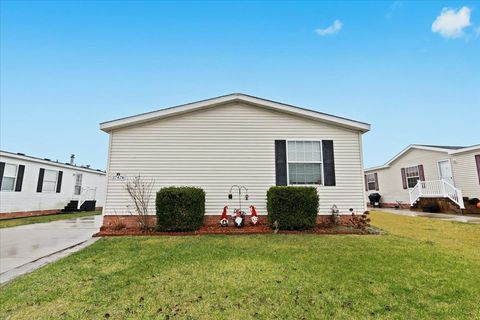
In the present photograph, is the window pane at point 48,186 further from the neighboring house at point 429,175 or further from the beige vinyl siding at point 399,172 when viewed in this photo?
the beige vinyl siding at point 399,172

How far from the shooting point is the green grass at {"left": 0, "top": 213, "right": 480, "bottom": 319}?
259cm

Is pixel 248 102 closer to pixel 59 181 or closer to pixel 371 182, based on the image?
pixel 59 181

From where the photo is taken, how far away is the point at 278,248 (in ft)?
16.7

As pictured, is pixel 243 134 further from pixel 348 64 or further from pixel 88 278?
pixel 348 64

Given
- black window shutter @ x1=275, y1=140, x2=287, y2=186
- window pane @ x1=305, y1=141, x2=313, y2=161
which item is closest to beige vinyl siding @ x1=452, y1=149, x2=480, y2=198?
window pane @ x1=305, y1=141, x2=313, y2=161

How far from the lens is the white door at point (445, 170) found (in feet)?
46.2

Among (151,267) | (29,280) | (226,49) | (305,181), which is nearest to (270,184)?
(305,181)

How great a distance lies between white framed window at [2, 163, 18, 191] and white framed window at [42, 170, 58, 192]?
1.90 metres

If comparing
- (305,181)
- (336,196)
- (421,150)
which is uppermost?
(421,150)

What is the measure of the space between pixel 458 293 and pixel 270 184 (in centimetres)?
544

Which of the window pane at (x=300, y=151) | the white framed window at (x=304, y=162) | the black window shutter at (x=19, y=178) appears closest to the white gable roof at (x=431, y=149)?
the white framed window at (x=304, y=162)

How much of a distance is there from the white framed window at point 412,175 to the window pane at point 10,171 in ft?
81.6

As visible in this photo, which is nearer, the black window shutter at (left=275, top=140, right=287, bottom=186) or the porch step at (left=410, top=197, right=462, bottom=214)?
the black window shutter at (left=275, top=140, right=287, bottom=186)

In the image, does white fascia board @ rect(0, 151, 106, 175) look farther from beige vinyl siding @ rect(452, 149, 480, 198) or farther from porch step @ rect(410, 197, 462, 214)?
beige vinyl siding @ rect(452, 149, 480, 198)
